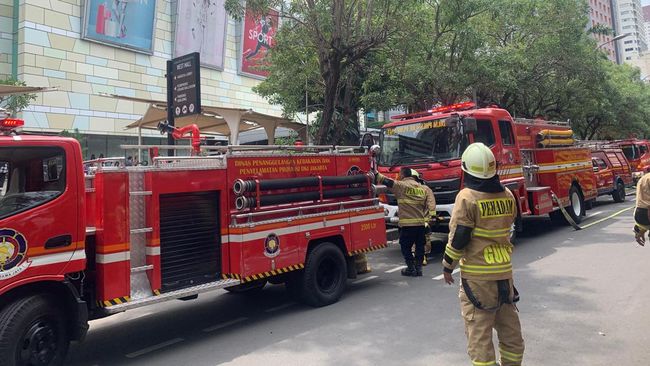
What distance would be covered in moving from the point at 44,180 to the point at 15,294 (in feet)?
3.25

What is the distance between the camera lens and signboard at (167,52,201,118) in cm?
902

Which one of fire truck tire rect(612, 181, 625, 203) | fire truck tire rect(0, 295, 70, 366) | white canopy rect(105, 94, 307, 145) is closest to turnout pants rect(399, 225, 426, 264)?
fire truck tire rect(0, 295, 70, 366)

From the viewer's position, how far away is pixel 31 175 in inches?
168

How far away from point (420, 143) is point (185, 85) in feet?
15.4

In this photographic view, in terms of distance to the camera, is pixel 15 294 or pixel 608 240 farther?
pixel 608 240

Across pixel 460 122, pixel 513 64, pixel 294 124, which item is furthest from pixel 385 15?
pixel 513 64

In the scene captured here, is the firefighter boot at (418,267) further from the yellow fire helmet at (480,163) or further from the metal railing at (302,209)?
the yellow fire helmet at (480,163)

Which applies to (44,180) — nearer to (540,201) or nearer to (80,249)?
(80,249)

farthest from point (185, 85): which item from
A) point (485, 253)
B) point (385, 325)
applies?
point (485, 253)

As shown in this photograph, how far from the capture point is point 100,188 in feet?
14.8

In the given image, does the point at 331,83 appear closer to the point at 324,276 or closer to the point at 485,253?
the point at 324,276

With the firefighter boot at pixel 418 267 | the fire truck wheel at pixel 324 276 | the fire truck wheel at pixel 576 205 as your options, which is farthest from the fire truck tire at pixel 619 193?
the fire truck wheel at pixel 324 276

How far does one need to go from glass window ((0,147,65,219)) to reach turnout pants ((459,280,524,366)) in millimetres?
3541

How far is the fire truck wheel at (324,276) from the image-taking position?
6.26 m
